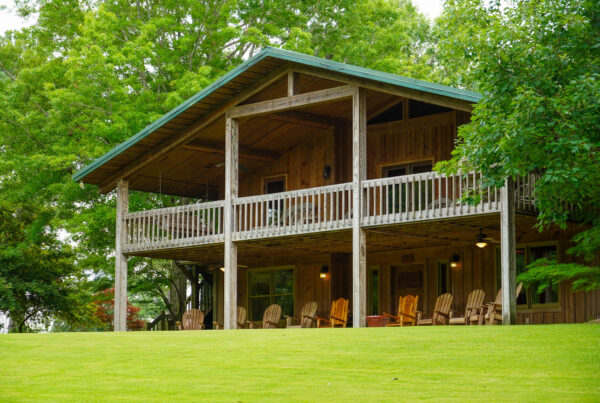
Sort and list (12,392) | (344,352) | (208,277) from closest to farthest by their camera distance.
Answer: (12,392), (344,352), (208,277)

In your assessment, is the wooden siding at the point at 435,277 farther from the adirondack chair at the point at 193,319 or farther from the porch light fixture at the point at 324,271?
the adirondack chair at the point at 193,319

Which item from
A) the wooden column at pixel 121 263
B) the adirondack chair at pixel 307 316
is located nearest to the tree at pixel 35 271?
the wooden column at pixel 121 263

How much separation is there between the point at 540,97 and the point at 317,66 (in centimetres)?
664

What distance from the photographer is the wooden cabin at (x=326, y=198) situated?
62.2 feet

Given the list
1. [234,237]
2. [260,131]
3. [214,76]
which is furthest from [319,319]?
[214,76]

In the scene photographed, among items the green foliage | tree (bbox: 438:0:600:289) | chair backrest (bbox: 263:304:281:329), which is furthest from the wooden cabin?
tree (bbox: 438:0:600:289)

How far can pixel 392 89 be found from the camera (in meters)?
18.7

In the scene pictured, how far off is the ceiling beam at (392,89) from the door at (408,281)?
5718mm

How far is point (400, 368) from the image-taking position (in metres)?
10.3

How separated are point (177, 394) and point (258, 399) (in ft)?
2.96

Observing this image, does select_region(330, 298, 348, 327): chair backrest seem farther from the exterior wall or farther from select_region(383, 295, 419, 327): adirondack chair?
the exterior wall

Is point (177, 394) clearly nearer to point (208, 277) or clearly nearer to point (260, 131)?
point (260, 131)

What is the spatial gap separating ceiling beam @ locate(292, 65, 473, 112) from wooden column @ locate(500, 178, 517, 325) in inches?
70.3

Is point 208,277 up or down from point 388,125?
down
